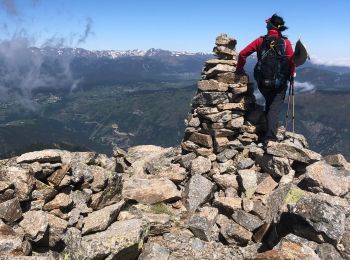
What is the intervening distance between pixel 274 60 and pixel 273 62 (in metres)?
0.11

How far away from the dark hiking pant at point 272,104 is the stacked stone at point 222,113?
0.65 meters

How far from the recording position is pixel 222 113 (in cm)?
1838

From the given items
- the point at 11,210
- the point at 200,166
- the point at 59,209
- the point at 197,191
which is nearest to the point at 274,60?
the point at 200,166

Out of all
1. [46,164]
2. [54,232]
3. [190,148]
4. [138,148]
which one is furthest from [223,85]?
[54,232]

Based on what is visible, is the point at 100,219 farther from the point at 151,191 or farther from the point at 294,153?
the point at 294,153

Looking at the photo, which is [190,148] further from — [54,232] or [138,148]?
[54,232]

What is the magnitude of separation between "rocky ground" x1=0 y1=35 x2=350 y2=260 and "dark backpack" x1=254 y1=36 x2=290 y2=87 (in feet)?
6.56

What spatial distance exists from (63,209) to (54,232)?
1.03 metres

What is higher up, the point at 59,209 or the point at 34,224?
the point at 34,224

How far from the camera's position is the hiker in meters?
16.7

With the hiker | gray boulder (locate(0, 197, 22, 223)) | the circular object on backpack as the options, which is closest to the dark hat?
the hiker

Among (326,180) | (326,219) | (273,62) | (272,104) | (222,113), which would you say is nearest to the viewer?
(326,219)

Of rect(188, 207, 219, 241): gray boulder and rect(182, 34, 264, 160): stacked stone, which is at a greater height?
rect(182, 34, 264, 160): stacked stone

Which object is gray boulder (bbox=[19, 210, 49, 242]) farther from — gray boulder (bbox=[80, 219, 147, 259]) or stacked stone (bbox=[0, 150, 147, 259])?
gray boulder (bbox=[80, 219, 147, 259])
